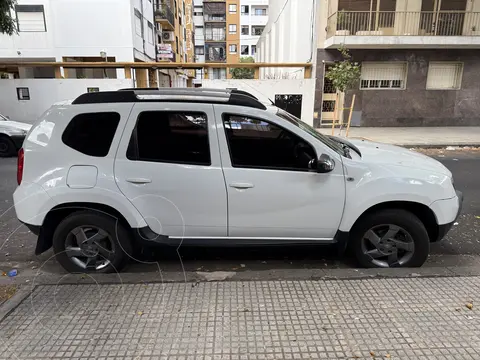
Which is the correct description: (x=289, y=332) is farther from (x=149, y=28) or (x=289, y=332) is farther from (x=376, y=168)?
(x=149, y=28)

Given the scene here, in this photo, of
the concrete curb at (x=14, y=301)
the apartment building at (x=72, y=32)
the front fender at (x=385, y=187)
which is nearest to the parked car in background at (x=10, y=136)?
the concrete curb at (x=14, y=301)

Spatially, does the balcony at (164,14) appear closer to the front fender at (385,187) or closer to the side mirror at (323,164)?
the side mirror at (323,164)

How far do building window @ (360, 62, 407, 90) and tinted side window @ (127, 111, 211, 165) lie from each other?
51.6ft

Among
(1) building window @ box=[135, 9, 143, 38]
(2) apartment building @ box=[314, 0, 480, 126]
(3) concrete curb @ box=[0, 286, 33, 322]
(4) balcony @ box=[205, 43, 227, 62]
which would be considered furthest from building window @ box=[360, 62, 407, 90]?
(4) balcony @ box=[205, 43, 227, 62]

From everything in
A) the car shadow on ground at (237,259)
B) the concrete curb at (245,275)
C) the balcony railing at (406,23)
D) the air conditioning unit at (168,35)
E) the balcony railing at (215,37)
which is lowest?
the car shadow on ground at (237,259)

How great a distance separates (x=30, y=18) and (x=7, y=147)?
1377cm

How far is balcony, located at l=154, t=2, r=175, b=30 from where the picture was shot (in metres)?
30.2

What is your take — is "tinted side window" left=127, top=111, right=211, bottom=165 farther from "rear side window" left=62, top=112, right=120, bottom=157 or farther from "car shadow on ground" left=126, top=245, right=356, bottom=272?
"car shadow on ground" left=126, top=245, right=356, bottom=272

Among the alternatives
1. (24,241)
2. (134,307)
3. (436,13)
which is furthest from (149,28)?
(134,307)

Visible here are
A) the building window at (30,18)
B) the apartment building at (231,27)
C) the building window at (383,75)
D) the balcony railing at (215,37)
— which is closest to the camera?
the building window at (383,75)

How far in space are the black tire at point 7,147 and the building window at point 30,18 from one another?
528 inches

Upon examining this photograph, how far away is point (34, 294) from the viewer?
3156 millimetres

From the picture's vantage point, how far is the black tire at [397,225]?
3.52m

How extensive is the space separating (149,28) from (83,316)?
27.3 m
